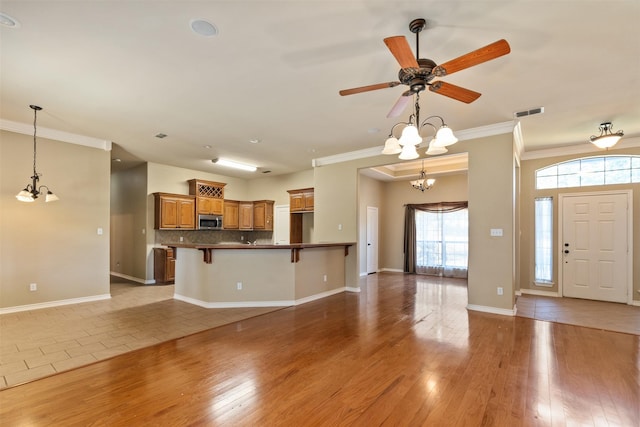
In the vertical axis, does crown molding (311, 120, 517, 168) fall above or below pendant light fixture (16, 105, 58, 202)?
above

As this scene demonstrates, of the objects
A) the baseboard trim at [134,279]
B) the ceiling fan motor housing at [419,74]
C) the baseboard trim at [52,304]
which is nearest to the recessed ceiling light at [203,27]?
the ceiling fan motor housing at [419,74]

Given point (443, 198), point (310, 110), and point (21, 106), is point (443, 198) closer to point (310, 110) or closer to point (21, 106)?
point (310, 110)

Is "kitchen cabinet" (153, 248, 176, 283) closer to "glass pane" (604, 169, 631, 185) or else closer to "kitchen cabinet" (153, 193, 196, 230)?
"kitchen cabinet" (153, 193, 196, 230)

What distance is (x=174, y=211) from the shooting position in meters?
7.60

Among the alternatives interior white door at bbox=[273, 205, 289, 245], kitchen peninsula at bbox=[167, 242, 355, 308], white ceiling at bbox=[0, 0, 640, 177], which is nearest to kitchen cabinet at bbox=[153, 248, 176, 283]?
kitchen peninsula at bbox=[167, 242, 355, 308]

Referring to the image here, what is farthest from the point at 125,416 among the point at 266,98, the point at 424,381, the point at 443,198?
the point at 443,198

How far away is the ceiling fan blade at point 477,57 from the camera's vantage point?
6.31 ft

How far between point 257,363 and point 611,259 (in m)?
6.68

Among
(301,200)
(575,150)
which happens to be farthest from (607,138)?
(301,200)

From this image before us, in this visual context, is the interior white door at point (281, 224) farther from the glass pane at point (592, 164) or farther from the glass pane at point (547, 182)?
the glass pane at point (592, 164)

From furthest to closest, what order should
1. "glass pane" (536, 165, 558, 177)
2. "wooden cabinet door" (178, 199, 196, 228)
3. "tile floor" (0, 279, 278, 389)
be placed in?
"wooden cabinet door" (178, 199, 196, 228), "glass pane" (536, 165, 558, 177), "tile floor" (0, 279, 278, 389)

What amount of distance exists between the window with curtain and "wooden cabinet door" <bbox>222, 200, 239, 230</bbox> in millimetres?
7798

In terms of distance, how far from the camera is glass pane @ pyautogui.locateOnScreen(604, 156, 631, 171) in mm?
5520

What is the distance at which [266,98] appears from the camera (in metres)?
3.77
